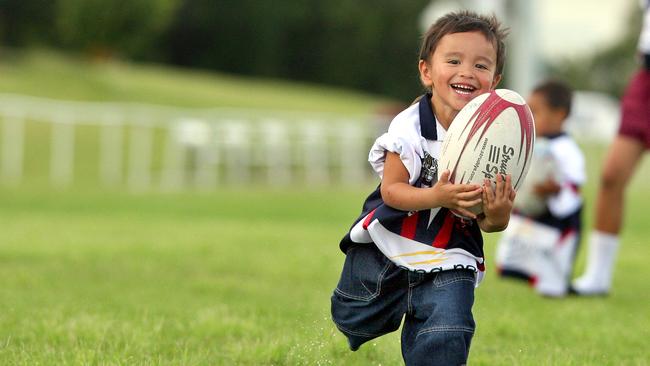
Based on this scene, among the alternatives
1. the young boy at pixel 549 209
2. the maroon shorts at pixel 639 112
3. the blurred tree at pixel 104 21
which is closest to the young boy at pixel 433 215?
the maroon shorts at pixel 639 112

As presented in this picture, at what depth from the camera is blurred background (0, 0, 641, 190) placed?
2486 centimetres

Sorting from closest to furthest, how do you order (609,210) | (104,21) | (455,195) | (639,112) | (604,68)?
(455,195)
(639,112)
(609,210)
(104,21)
(604,68)

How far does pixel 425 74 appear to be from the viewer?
3809 mm

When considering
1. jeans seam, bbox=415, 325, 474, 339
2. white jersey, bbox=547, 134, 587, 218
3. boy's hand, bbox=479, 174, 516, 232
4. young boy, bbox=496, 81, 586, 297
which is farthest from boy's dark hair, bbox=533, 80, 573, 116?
jeans seam, bbox=415, 325, 474, 339

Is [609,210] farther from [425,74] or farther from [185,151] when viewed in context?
[185,151]

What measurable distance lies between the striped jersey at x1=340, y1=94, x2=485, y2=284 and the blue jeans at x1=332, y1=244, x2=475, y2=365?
6cm

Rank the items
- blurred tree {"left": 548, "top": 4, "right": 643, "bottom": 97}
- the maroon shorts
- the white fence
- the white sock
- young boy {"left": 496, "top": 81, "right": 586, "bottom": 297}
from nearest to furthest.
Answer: the maroon shorts
the white sock
young boy {"left": 496, "top": 81, "right": 586, "bottom": 297}
the white fence
blurred tree {"left": 548, "top": 4, "right": 643, "bottom": 97}

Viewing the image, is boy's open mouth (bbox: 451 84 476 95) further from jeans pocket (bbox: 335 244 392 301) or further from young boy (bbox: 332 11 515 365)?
jeans pocket (bbox: 335 244 392 301)

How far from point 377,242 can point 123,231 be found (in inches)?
320

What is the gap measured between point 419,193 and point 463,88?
422 millimetres

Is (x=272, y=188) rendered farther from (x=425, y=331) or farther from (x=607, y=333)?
(x=425, y=331)

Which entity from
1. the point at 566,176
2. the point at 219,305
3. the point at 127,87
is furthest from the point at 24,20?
the point at 219,305

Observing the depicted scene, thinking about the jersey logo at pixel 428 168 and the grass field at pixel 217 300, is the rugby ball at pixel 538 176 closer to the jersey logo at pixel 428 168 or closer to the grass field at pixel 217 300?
the grass field at pixel 217 300

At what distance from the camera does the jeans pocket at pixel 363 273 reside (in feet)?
12.5
